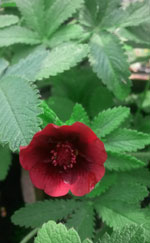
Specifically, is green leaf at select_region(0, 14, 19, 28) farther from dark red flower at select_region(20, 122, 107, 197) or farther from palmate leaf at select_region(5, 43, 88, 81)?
dark red flower at select_region(20, 122, 107, 197)

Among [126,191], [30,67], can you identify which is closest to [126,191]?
[126,191]

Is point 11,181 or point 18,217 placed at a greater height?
point 18,217

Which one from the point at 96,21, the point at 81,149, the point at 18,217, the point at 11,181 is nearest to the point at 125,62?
the point at 96,21

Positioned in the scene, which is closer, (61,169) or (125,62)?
(61,169)

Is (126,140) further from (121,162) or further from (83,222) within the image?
(83,222)

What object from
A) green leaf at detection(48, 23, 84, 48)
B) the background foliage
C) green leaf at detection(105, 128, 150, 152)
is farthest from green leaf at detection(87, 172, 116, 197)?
green leaf at detection(48, 23, 84, 48)

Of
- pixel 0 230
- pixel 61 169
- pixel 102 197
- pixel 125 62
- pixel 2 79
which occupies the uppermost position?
pixel 2 79

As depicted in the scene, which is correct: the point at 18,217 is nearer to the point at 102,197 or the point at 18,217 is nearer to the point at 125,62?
the point at 102,197
